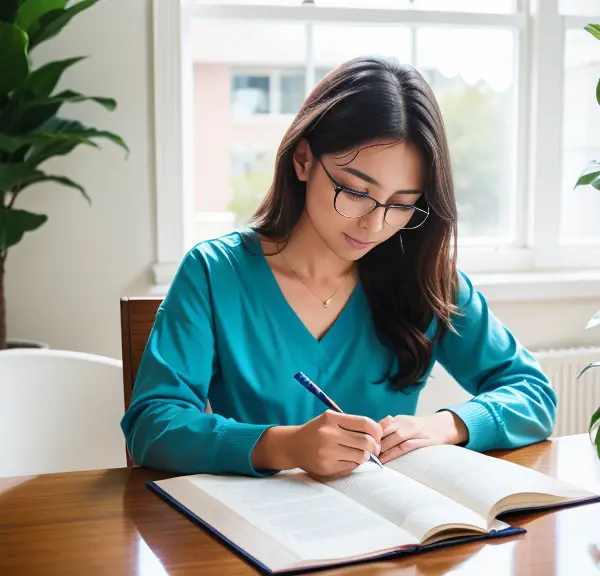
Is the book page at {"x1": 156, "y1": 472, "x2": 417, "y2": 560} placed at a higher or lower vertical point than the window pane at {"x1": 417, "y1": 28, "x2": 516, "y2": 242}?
lower

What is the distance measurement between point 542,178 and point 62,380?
1803mm

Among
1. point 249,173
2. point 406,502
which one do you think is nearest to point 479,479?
point 406,502

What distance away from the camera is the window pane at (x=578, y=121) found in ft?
9.50

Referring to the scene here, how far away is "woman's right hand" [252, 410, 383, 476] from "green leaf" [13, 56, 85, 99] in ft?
4.55

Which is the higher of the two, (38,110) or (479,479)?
(38,110)

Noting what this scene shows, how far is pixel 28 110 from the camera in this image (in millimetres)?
2195

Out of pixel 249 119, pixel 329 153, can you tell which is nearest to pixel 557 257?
pixel 249 119

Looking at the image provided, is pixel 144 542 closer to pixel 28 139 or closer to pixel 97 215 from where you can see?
pixel 28 139

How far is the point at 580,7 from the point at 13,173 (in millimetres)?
1880

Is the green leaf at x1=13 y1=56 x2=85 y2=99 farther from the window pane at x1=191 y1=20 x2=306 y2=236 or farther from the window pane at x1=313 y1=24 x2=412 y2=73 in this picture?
the window pane at x1=313 y1=24 x2=412 y2=73

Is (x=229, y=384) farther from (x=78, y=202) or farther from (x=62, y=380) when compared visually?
(x=78, y=202)

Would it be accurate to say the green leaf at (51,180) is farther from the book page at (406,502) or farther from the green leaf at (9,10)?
the book page at (406,502)

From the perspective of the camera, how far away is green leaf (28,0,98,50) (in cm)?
212

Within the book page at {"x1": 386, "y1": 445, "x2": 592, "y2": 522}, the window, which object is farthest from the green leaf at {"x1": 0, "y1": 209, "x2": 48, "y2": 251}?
the book page at {"x1": 386, "y1": 445, "x2": 592, "y2": 522}
